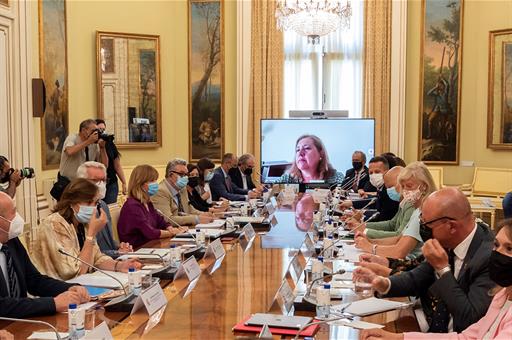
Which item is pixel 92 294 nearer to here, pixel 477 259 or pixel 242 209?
pixel 477 259

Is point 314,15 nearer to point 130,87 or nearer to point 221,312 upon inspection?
point 130,87

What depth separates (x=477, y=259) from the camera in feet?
8.28

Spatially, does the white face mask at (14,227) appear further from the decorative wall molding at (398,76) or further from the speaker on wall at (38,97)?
the decorative wall molding at (398,76)

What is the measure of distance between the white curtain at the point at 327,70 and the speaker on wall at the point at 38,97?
4.57 meters

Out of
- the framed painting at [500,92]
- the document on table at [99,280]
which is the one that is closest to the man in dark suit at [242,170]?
the framed painting at [500,92]

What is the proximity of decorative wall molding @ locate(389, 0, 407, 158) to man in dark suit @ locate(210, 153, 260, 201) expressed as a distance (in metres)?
3.45

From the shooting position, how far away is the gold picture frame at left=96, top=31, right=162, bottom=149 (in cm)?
1004

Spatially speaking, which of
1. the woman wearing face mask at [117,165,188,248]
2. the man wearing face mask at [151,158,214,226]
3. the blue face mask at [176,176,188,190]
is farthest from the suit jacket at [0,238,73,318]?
the blue face mask at [176,176,188,190]

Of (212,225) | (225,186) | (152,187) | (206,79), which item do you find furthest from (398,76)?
(152,187)

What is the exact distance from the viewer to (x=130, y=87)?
10328 mm

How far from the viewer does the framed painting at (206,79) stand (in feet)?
35.9

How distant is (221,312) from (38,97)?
616 centimetres

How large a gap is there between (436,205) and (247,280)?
1.08 metres

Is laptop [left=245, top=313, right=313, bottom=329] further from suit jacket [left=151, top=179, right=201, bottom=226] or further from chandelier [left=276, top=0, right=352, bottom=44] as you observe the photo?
chandelier [left=276, top=0, right=352, bottom=44]
